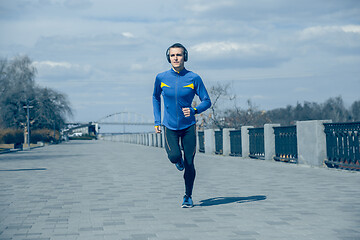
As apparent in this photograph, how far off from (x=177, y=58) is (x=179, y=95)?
0.49 metres

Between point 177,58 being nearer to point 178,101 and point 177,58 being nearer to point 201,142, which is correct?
point 178,101

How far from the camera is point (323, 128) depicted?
1449 cm

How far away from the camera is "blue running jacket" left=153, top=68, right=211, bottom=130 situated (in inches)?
259

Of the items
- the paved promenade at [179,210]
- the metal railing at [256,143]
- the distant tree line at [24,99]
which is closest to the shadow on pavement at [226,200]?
the paved promenade at [179,210]

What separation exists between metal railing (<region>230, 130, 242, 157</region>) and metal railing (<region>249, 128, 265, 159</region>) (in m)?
1.49

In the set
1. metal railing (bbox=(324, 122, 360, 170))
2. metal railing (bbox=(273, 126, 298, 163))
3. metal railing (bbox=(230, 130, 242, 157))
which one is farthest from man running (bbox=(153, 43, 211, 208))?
metal railing (bbox=(230, 130, 242, 157))

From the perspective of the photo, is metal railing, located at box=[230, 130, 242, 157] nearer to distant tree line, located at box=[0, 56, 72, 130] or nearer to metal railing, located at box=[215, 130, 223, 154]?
metal railing, located at box=[215, 130, 223, 154]

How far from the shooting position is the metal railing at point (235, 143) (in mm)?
22781

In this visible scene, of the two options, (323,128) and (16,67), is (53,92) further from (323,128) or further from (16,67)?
(323,128)

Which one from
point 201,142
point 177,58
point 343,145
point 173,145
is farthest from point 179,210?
point 201,142

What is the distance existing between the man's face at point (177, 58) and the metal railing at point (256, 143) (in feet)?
43.5

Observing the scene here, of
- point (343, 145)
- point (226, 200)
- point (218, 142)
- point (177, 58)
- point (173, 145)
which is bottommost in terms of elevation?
point (226, 200)

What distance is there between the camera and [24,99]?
2510 inches

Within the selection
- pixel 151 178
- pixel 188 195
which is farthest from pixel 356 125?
pixel 188 195
